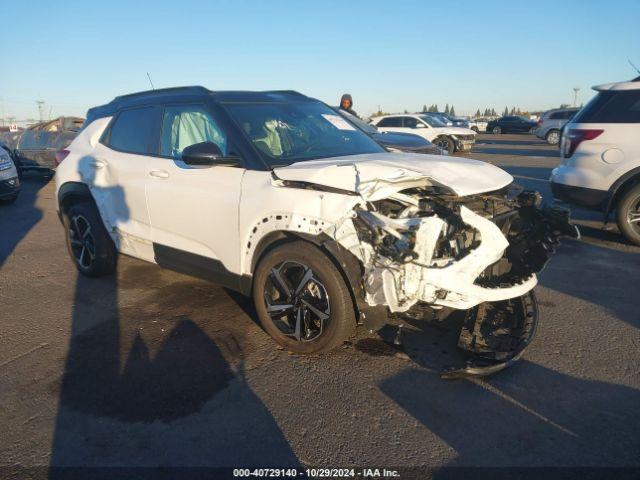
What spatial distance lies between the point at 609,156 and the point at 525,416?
14.2 ft

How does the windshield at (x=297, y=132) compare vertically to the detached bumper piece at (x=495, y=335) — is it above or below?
above

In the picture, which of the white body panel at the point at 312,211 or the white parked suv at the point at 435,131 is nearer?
the white body panel at the point at 312,211

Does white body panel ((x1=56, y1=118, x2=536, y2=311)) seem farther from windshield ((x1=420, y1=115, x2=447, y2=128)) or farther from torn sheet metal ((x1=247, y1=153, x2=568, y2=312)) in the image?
windshield ((x1=420, y1=115, x2=447, y2=128))

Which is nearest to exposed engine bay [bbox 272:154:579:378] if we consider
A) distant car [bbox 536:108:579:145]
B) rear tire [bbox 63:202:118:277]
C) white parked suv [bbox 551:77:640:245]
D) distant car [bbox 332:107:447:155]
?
rear tire [bbox 63:202:118:277]

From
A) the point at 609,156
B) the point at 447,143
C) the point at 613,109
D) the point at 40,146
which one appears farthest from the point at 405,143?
the point at 447,143

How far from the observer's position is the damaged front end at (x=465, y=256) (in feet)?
9.11

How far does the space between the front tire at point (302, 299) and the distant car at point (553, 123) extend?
24.7 m

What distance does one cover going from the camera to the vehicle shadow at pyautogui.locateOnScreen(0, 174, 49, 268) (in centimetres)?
693

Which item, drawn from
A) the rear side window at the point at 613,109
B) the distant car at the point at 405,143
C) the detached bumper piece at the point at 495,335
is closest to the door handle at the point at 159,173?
the detached bumper piece at the point at 495,335

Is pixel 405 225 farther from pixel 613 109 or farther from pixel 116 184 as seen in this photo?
pixel 613 109

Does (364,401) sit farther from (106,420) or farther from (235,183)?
(235,183)

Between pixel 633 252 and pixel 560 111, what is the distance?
74.8 feet

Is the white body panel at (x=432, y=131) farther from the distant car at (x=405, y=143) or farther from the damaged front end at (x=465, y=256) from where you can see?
the damaged front end at (x=465, y=256)

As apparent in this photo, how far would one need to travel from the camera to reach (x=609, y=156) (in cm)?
578
